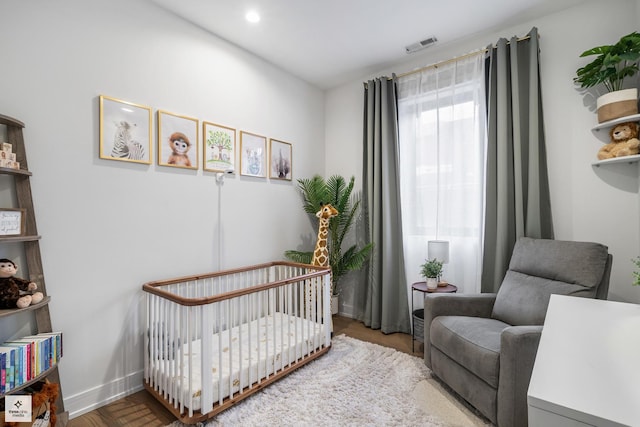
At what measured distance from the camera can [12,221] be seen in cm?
152

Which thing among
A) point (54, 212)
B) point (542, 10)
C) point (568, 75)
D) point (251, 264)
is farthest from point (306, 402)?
point (542, 10)

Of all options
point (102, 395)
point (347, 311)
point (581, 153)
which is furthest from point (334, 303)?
point (581, 153)

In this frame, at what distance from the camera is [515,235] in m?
2.47

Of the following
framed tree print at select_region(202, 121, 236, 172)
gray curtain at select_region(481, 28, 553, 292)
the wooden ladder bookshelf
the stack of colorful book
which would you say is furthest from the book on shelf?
gray curtain at select_region(481, 28, 553, 292)

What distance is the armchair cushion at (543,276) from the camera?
1861 millimetres

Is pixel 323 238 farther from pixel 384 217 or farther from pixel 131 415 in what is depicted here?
pixel 131 415

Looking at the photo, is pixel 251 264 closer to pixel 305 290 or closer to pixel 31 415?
pixel 305 290

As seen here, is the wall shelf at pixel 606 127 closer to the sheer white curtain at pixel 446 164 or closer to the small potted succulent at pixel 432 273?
the sheer white curtain at pixel 446 164

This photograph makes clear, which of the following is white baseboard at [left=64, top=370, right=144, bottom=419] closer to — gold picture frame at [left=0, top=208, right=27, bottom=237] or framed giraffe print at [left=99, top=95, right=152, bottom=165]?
gold picture frame at [left=0, top=208, right=27, bottom=237]

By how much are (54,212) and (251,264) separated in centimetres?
151

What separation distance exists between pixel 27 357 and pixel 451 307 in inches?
96.2

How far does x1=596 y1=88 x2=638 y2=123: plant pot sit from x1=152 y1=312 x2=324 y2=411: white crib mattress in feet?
8.34

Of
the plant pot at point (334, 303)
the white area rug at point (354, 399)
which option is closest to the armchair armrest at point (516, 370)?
the white area rug at point (354, 399)

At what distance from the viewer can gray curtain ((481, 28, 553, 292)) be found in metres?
2.38
